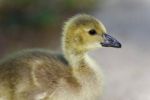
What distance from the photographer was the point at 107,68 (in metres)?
7.48

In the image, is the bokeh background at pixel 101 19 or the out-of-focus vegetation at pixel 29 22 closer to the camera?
the bokeh background at pixel 101 19

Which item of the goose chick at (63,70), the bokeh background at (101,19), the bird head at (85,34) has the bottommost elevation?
the goose chick at (63,70)

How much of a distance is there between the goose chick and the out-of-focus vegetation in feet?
11.0

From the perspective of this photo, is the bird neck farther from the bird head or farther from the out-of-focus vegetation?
the out-of-focus vegetation

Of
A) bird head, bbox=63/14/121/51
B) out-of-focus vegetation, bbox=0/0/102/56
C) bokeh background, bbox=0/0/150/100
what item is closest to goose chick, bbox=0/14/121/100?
bird head, bbox=63/14/121/51

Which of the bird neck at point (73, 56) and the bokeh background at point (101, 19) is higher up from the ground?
the bokeh background at point (101, 19)

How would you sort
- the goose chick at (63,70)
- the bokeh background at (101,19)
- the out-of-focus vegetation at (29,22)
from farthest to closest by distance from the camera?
1. the out-of-focus vegetation at (29,22)
2. the bokeh background at (101,19)
3. the goose chick at (63,70)

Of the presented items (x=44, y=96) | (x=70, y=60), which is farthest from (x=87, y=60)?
(x=44, y=96)

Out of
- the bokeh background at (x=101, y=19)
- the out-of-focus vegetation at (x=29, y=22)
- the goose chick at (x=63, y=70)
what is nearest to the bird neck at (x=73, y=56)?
the goose chick at (x=63, y=70)

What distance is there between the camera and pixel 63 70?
5266mm

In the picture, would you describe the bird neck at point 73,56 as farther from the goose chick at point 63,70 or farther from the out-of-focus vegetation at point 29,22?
the out-of-focus vegetation at point 29,22

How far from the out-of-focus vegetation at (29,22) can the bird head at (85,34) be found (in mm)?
3362

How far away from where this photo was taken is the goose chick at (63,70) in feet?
17.0

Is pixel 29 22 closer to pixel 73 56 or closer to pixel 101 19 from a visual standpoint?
pixel 101 19
